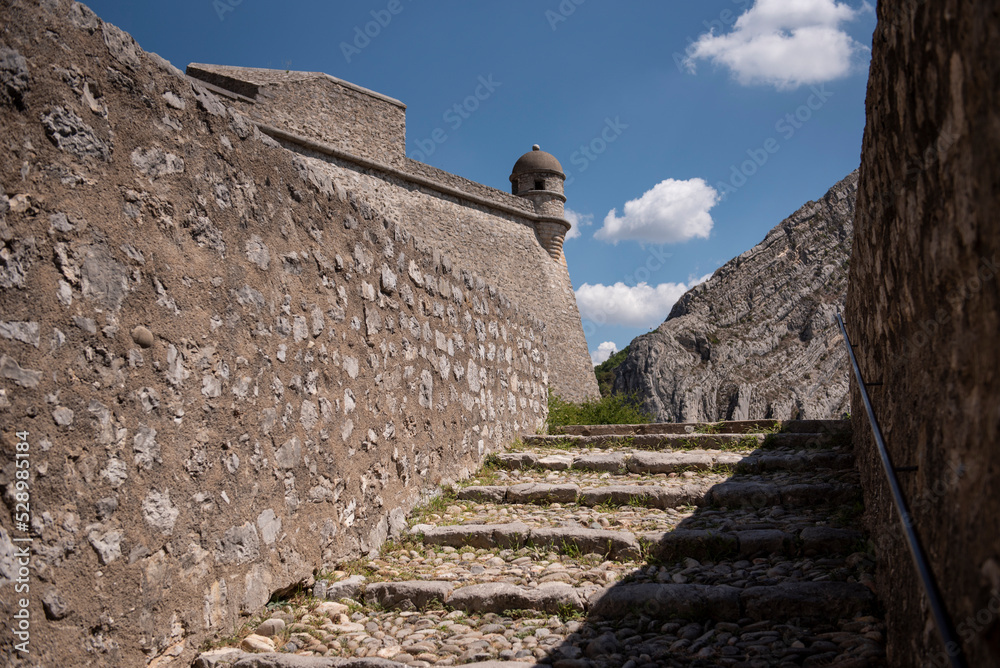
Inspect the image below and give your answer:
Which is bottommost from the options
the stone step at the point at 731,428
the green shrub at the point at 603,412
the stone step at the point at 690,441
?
the stone step at the point at 690,441

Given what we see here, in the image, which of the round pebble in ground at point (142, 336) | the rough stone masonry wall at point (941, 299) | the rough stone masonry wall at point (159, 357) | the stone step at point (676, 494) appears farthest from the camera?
the stone step at point (676, 494)

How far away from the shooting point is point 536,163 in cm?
2358

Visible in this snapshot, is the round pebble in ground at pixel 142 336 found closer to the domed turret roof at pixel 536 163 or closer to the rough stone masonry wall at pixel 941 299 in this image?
the rough stone masonry wall at pixel 941 299

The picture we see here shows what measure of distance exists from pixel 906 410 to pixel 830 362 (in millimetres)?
14096

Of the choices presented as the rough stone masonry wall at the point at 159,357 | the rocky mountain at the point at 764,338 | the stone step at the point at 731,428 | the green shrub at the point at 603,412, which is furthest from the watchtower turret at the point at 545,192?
the rough stone masonry wall at the point at 159,357

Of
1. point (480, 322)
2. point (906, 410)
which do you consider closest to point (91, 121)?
point (906, 410)

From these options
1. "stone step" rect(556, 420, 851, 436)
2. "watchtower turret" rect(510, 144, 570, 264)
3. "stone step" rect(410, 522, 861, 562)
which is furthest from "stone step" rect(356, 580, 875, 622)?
"watchtower turret" rect(510, 144, 570, 264)

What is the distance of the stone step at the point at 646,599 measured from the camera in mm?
3020

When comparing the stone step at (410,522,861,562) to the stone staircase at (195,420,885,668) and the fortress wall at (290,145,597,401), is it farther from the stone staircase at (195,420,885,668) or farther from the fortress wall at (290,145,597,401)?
the fortress wall at (290,145,597,401)

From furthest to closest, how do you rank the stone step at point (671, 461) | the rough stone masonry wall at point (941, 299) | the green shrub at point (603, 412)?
1. the green shrub at point (603, 412)
2. the stone step at point (671, 461)
3. the rough stone masonry wall at point (941, 299)

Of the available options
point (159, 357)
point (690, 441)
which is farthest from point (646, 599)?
point (690, 441)

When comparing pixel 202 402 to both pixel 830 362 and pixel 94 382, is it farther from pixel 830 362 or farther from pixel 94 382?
pixel 830 362

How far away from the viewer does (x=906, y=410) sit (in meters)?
2.37

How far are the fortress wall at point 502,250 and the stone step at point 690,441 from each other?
37.5ft
